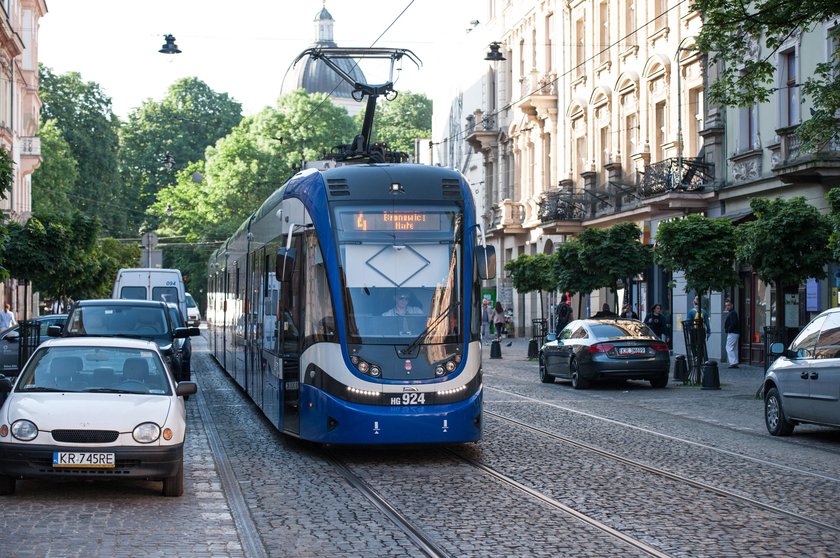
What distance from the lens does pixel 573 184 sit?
48000mm

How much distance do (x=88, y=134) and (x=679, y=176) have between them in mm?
53385

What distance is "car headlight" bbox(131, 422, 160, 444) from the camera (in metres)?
11.1

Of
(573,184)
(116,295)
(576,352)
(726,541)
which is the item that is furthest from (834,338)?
(573,184)

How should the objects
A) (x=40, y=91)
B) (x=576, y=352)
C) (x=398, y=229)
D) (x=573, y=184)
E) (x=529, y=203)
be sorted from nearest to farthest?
(x=398, y=229) → (x=576, y=352) → (x=573, y=184) → (x=529, y=203) → (x=40, y=91)

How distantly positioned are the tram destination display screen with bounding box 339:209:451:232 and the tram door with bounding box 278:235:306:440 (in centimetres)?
76

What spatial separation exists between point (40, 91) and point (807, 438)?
69.8 metres

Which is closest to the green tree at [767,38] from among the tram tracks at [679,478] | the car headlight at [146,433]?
the tram tracks at [679,478]

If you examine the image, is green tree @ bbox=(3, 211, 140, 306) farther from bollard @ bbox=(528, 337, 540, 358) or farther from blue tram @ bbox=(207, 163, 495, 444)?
blue tram @ bbox=(207, 163, 495, 444)

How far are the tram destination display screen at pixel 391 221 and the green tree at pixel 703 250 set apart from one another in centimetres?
1409

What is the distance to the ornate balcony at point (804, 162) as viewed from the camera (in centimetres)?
2781

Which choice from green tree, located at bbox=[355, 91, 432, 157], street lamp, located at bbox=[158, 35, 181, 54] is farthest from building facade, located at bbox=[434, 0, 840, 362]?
green tree, located at bbox=[355, 91, 432, 157]

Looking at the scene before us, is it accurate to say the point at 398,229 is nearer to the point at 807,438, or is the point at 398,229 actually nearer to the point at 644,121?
the point at 807,438

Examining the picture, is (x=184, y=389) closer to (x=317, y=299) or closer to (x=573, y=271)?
(x=317, y=299)

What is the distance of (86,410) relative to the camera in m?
11.1
